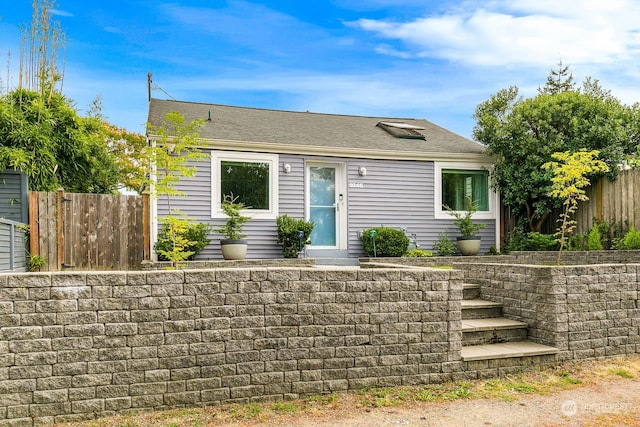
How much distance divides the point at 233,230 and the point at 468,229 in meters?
5.74

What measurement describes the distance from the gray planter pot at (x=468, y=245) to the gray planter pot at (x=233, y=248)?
5.31 meters

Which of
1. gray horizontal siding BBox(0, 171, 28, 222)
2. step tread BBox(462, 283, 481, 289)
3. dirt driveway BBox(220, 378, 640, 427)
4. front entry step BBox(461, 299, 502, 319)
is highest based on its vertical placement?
gray horizontal siding BBox(0, 171, 28, 222)

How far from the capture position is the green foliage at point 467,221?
11.9 m

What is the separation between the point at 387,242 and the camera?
36.3 ft

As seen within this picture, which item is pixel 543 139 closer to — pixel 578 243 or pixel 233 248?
pixel 578 243

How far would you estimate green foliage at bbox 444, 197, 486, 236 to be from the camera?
11.9m

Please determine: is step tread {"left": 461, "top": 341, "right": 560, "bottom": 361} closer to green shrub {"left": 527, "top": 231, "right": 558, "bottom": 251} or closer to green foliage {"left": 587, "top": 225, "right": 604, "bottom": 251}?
green foliage {"left": 587, "top": 225, "right": 604, "bottom": 251}

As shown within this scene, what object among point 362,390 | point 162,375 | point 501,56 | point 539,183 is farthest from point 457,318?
point 501,56

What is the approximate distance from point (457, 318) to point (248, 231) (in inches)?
261

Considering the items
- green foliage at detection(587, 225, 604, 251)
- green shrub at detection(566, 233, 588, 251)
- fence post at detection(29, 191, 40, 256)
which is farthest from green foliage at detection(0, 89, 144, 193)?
green foliage at detection(587, 225, 604, 251)

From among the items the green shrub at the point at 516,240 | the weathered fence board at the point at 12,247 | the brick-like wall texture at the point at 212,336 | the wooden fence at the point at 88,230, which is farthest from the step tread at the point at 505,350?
the wooden fence at the point at 88,230

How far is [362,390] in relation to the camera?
4.43 meters

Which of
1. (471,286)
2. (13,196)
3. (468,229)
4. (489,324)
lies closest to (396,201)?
(468,229)

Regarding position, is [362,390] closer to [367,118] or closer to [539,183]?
[539,183]
